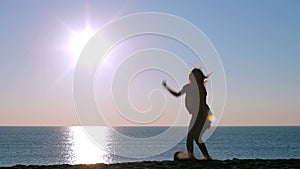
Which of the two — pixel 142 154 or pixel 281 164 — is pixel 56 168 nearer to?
pixel 281 164

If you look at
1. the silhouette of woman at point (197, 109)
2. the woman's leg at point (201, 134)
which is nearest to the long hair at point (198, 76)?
the silhouette of woman at point (197, 109)

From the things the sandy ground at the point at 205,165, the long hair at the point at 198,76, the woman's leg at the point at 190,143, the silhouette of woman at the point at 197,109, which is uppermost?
the long hair at the point at 198,76

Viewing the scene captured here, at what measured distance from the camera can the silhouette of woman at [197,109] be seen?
1561cm

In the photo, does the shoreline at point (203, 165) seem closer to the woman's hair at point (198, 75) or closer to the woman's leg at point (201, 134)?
the woman's leg at point (201, 134)

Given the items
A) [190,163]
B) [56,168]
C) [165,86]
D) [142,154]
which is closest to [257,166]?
[190,163]

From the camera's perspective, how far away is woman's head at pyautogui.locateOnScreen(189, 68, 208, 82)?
15.7m

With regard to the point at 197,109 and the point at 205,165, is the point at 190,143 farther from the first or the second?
the point at 205,165

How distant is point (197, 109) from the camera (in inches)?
613

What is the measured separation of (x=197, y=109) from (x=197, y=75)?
103cm

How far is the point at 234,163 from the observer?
14.7 metres

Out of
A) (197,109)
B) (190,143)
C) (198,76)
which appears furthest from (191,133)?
(198,76)

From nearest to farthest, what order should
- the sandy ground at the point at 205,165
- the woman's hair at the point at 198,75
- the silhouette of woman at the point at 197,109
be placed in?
the sandy ground at the point at 205,165
the silhouette of woman at the point at 197,109
the woman's hair at the point at 198,75

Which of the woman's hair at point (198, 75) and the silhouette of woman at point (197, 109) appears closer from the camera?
the silhouette of woman at point (197, 109)

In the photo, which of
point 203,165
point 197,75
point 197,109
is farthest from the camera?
point 197,75
